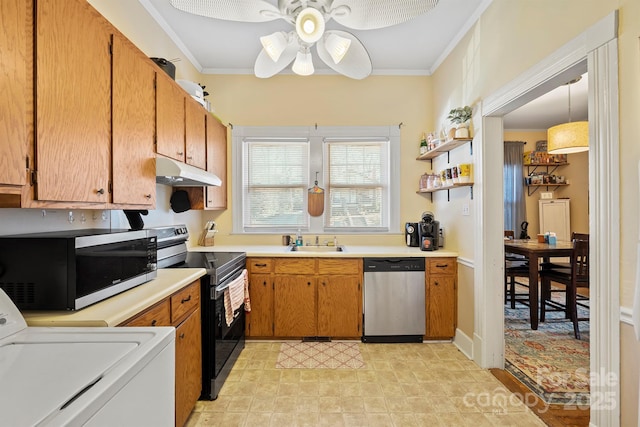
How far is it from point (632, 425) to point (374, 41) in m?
3.12

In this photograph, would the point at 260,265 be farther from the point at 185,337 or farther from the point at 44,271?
the point at 44,271

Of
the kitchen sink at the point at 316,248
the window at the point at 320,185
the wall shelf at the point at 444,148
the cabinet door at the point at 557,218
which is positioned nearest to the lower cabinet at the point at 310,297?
the kitchen sink at the point at 316,248

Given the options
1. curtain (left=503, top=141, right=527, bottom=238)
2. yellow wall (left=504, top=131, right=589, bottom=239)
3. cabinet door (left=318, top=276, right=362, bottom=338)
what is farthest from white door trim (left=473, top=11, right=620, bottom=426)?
yellow wall (left=504, top=131, right=589, bottom=239)

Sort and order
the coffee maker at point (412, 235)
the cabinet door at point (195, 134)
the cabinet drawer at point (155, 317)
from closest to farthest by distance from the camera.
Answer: the cabinet drawer at point (155, 317)
the cabinet door at point (195, 134)
the coffee maker at point (412, 235)

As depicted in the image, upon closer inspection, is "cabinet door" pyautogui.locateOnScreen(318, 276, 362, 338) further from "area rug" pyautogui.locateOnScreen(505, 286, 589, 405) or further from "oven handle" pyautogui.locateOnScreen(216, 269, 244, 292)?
"area rug" pyautogui.locateOnScreen(505, 286, 589, 405)

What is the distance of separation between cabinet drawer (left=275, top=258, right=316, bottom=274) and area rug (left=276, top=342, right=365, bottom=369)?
70 centimetres

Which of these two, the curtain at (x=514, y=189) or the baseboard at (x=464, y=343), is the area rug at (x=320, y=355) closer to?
the baseboard at (x=464, y=343)

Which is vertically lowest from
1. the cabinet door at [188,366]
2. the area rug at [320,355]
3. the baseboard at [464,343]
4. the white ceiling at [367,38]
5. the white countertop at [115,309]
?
the area rug at [320,355]

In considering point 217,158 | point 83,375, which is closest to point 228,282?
point 217,158

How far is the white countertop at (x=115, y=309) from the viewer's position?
114cm

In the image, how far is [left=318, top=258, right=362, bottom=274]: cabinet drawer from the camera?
2.90 metres

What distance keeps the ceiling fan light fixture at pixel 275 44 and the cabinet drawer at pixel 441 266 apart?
222cm

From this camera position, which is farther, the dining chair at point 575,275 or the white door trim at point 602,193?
the dining chair at point 575,275

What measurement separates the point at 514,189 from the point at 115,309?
19.9 feet
